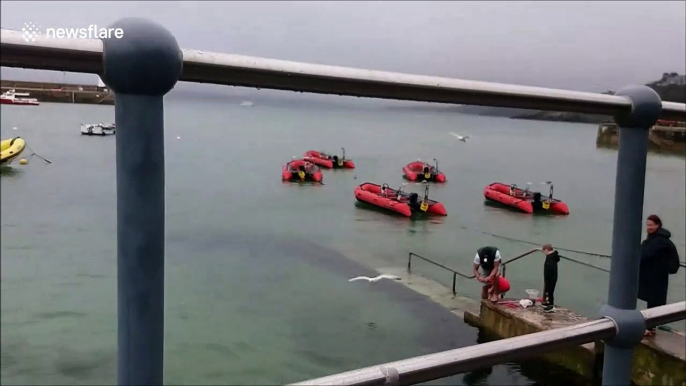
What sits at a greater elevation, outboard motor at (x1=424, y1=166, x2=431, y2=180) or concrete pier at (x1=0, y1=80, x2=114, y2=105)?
concrete pier at (x1=0, y1=80, x2=114, y2=105)

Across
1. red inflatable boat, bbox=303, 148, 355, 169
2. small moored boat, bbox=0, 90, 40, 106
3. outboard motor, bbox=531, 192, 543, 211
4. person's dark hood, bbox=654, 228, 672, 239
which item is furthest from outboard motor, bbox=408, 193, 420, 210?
small moored boat, bbox=0, 90, 40, 106

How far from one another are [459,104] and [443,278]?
21042 mm

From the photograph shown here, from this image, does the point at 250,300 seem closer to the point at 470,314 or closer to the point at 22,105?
the point at 470,314

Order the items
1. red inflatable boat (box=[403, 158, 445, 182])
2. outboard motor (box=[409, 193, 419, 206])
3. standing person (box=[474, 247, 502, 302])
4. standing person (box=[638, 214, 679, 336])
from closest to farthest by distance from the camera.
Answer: standing person (box=[638, 214, 679, 336]) → standing person (box=[474, 247, 502, 302]) → outboard motor (box=[409, 193, 419, 206]) → red inflatable boat (box=[403, 158, 445, 182])

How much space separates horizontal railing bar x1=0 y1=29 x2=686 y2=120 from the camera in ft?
2.30

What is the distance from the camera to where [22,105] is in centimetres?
101

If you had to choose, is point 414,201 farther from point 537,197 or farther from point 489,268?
point 489,268

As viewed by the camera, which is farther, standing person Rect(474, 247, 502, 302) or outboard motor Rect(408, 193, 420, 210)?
outboard motor Rect(408, 193, 420, 210)

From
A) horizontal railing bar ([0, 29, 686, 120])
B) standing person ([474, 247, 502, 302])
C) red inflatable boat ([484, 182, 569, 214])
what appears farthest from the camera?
red inflatable boat ([484, 182, 569, 214])

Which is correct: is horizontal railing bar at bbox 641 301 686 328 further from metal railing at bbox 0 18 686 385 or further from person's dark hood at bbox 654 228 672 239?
person's dark hood at bbox 654 228 672 239

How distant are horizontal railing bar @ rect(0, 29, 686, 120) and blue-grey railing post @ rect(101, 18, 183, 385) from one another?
4 centimetres

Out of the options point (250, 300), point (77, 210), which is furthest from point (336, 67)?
point (77, 210)

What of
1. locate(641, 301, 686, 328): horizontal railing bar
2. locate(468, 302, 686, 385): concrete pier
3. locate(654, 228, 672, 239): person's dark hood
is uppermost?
locate(641, 301, 686, 328): horizontal railing bar

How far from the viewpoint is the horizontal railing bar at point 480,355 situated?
3.11 ft
